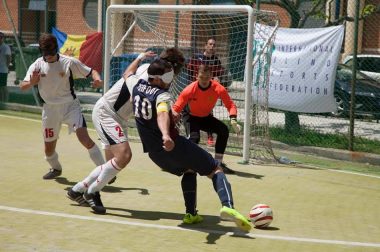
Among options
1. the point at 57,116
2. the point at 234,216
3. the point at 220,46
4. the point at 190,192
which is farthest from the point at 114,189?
the point at 220,46

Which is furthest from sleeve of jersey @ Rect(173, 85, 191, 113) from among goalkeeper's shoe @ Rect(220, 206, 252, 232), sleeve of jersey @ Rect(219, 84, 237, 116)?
goalkeeper's shoe @ Rect(220, 206, 252, 232)

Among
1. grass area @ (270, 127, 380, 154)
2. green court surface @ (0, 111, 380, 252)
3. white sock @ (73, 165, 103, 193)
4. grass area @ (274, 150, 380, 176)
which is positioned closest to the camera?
green court surface @ (0, 111, 380, 252)

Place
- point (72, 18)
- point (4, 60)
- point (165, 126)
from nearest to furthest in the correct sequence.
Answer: point (165, 126) → point (4, 60) → point (72, 18)

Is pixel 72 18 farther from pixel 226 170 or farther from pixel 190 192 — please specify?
pixel 190 192

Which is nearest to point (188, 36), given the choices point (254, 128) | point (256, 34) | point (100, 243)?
point (256, 34)

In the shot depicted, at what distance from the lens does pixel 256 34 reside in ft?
46.2

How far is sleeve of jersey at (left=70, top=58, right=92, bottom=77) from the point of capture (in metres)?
10.4

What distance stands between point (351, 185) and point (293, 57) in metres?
3.78

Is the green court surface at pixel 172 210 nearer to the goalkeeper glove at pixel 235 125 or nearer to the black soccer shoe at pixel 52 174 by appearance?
the black soccer shoe at pixel 52 174

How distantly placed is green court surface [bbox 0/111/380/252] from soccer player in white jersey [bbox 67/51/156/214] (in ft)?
0.66

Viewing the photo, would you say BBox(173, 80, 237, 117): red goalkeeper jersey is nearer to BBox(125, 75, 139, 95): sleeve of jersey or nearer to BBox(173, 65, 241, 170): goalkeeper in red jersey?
BBox(173, 65, 241, 170): goalkeeper in red jersey

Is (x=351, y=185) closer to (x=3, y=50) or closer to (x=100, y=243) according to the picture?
(x=100, y=243)

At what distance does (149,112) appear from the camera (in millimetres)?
8070

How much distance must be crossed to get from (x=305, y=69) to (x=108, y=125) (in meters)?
6.22
